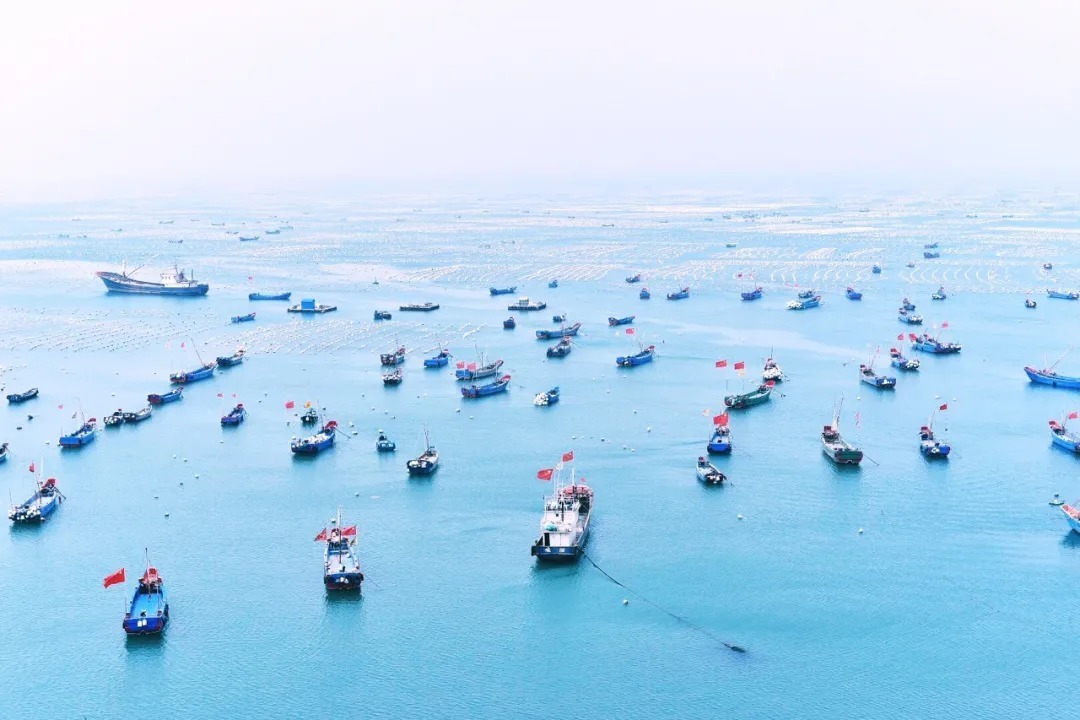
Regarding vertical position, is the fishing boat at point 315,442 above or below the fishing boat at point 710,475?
above

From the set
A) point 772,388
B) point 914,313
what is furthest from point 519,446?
point 914,313

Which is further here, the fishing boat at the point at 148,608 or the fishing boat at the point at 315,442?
the fishing boat at the point at 315,442

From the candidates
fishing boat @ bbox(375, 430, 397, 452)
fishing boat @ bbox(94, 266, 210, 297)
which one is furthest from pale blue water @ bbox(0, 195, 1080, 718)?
fishing boat @ bbox(94, 266, 210, 297)

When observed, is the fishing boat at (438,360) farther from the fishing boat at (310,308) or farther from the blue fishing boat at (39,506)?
the blue fishing boat at (39,506)

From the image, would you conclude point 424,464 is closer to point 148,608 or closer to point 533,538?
point 533,538

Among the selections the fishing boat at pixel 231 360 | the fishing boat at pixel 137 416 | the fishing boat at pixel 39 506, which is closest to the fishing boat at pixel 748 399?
the fishing boat at pixel 137 416

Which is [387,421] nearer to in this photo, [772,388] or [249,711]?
[772,388]

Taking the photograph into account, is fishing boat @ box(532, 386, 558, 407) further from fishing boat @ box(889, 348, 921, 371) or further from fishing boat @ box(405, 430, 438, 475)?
fishing boat @ box(889, 348, 921, 371)

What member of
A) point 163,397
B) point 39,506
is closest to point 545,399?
point 163,397
